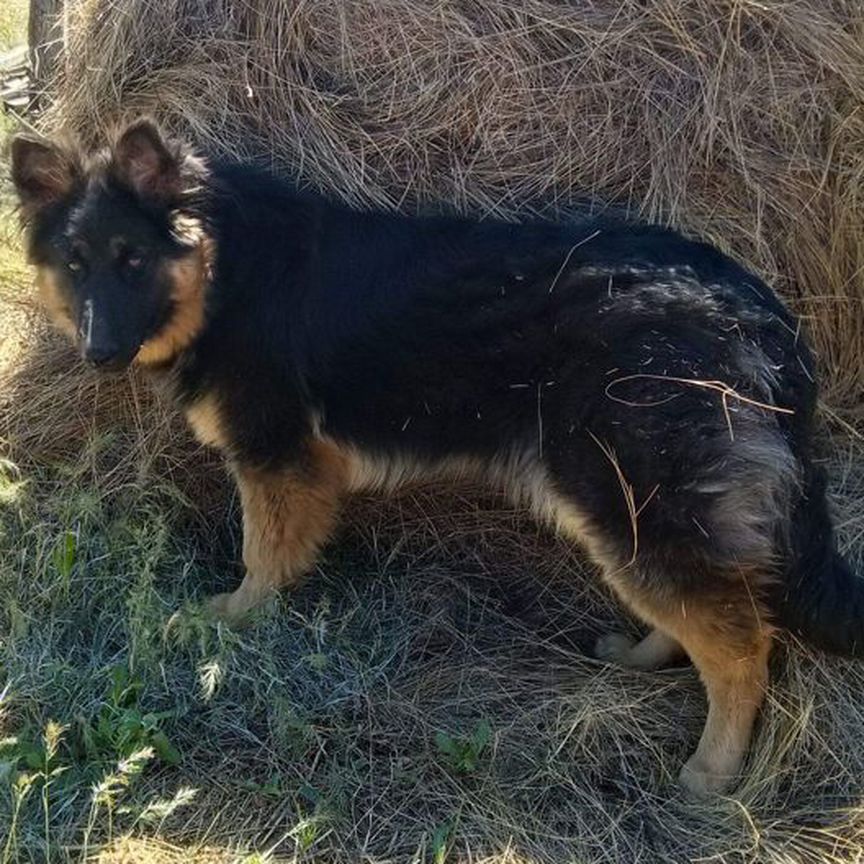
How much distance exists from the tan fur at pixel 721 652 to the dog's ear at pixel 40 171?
2450mm

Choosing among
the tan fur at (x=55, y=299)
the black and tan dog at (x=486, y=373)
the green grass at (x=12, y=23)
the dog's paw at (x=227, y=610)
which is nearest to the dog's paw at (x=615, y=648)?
the black and tan dog at (x=486, y=373)

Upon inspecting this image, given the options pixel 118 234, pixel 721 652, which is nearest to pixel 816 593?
pixel 721 652

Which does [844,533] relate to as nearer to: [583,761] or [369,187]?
[583,761]

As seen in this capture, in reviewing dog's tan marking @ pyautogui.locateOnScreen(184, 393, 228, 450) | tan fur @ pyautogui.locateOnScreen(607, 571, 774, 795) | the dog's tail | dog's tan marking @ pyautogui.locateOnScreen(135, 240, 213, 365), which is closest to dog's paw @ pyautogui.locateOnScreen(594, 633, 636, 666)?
tan fur @ pyautogui.locateOnScreen(607, 571, 774, 795)

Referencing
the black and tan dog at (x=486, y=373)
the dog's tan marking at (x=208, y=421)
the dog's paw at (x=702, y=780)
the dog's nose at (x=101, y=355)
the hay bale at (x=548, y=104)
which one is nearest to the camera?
the black and tan dog at (x=486, y=373)

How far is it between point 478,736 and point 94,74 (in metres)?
3.19

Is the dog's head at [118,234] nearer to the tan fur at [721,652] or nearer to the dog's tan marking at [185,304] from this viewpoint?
the dog's tan marking at [185,304]

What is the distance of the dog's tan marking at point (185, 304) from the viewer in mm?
4047

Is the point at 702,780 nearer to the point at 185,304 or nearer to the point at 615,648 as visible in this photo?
the point at 615,648

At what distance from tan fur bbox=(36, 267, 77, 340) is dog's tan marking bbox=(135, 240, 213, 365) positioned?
305mm

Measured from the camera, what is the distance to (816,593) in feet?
11.8

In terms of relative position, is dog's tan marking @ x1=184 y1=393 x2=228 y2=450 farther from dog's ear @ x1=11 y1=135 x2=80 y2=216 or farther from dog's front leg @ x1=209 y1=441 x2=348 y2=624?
dog's ear @ x1=11 y1=135 x2=80 y2=216

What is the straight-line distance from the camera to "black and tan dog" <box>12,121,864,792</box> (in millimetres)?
3562

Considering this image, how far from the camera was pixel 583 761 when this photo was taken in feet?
12.4
